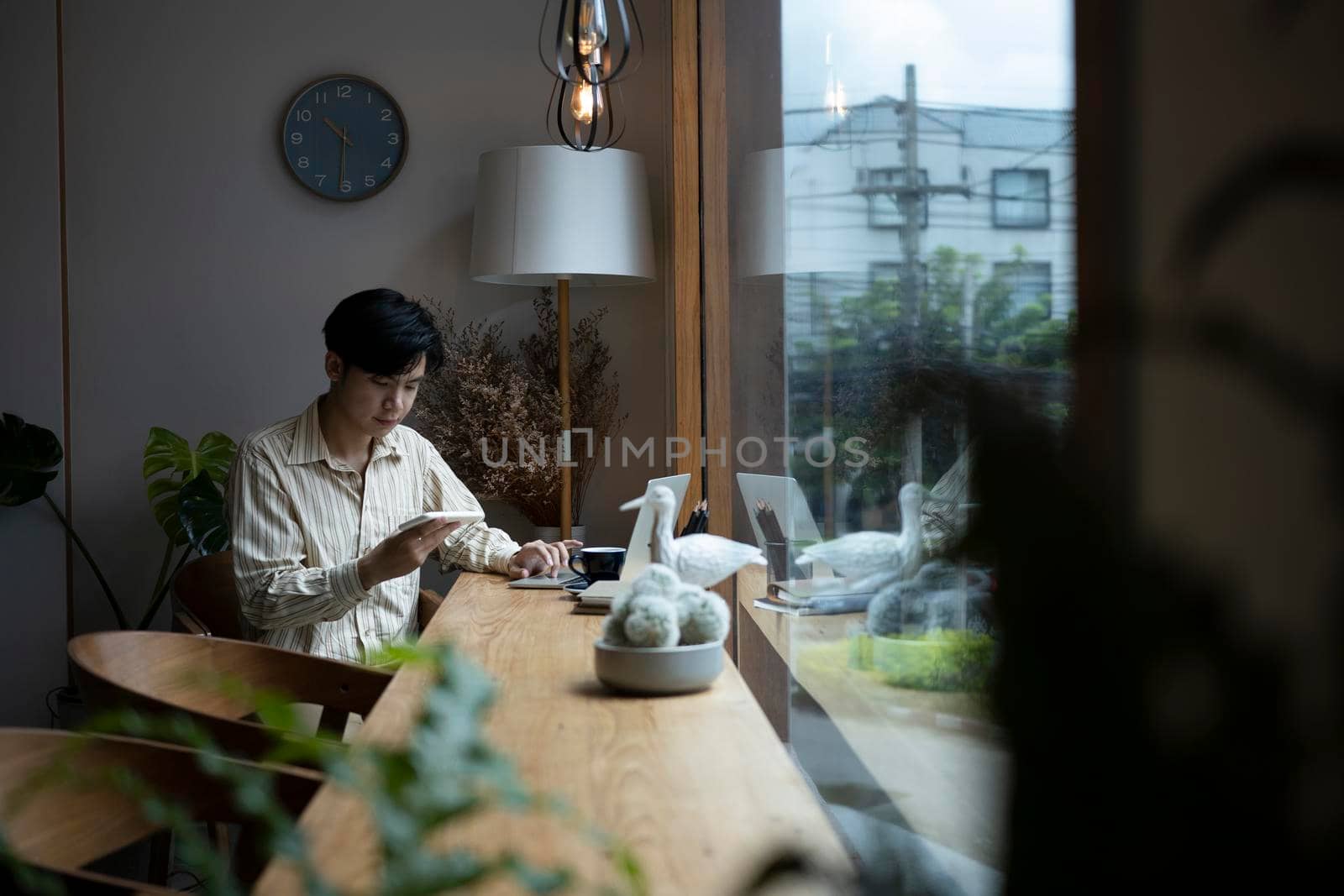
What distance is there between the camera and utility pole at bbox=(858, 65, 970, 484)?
646 mm

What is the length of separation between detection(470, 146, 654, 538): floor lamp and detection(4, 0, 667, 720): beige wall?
1.57 feet

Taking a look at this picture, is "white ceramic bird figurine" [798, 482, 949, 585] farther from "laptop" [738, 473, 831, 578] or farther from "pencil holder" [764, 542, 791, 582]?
"pencil holder" [764, 542, 791, 582]

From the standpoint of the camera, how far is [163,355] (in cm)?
370

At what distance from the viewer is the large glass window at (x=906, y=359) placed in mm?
440

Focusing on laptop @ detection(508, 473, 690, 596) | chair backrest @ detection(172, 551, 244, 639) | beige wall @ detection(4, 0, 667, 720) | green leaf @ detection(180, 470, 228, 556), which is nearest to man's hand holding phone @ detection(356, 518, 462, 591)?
laptop @ detection(508, 473, 690, 596)

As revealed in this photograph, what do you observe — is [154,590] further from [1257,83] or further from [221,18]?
[1257,83]

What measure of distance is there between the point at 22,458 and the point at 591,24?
99.2 inches

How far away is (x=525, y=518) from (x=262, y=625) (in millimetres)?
1472

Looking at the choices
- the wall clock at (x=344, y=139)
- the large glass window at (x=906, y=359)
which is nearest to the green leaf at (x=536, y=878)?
the large glass window at (x=906, y=359)

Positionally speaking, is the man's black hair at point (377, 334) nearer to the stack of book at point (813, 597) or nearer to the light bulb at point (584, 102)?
the light bulb at point (584, 102)

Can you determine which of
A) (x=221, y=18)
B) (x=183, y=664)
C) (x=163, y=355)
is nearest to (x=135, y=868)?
(x=183, y=664)

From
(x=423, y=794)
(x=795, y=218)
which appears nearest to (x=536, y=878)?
(x=423, y=794)

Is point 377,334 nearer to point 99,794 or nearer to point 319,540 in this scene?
point 319,540

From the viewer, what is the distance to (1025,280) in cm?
48
